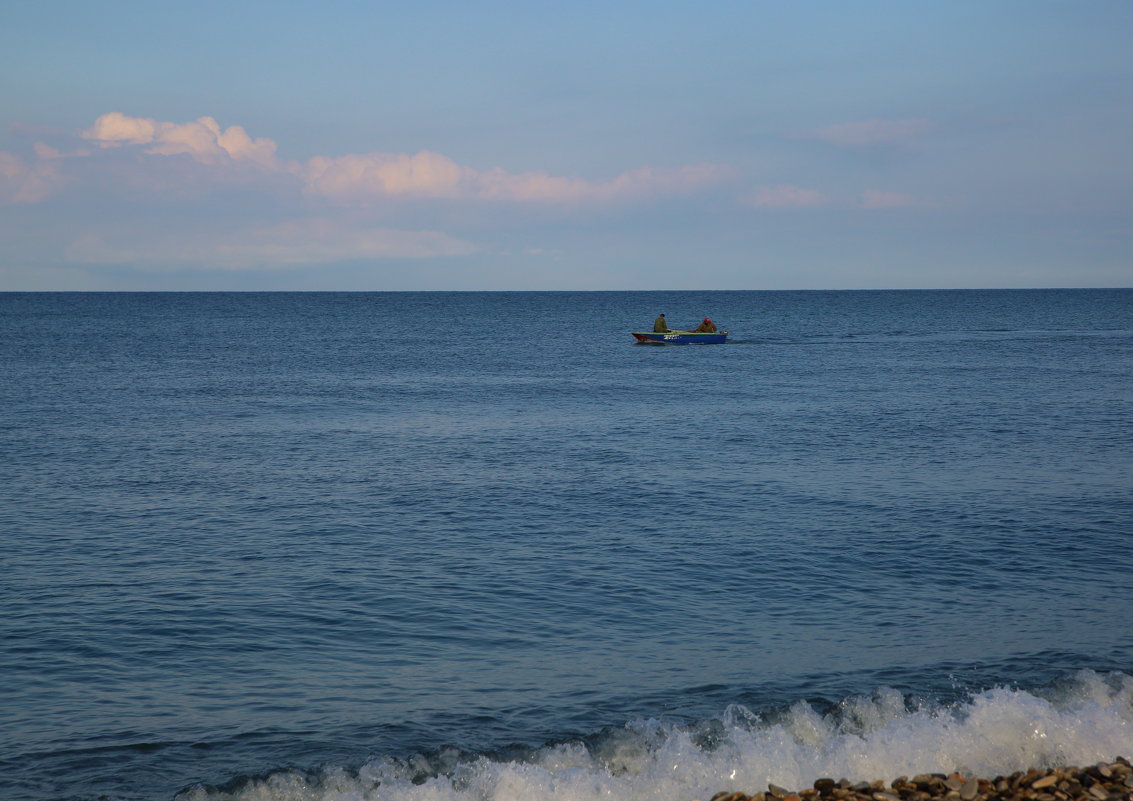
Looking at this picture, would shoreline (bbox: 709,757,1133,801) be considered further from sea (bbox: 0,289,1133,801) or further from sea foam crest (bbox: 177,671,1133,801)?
sea (bbox: 0,289,1133,801)

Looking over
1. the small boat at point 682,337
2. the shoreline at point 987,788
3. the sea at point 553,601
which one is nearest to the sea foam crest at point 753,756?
the sea at point 553,601

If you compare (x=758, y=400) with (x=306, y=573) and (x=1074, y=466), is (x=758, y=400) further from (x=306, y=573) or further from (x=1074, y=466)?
(x=306, y=573)

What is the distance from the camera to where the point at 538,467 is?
31516 mm

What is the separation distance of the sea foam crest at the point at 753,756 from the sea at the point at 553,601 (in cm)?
4

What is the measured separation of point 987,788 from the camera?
11086mm

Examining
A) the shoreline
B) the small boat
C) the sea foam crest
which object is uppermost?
the small boat

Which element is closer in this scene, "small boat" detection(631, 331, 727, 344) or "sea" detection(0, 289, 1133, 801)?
"sea" detection(0, 289, 1133, 801)

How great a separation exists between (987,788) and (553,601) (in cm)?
899

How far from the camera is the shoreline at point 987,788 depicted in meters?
10.7

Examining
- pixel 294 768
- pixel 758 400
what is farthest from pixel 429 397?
pixel 294 768

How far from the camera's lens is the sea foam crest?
12.0 meters

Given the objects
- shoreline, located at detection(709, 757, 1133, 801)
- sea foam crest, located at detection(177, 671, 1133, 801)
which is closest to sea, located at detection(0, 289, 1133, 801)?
sea foam crest, located at detection(177, 671, 1133, 801)

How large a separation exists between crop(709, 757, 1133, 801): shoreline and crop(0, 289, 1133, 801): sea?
1016 mm

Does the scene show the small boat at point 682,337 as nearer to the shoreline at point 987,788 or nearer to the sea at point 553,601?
the sea at point 553,601
